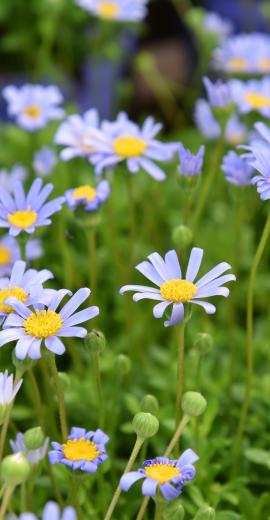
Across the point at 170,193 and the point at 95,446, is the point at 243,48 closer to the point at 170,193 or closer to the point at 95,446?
the point at 170,193

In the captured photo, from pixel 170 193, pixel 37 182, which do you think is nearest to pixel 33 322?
pixel 37 182

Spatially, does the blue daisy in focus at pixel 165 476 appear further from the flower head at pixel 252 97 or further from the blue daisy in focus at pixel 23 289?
the flower head at pixel 252 97

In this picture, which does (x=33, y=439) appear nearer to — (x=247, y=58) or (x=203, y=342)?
(x=203, y=342)

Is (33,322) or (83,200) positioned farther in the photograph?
(83,200)

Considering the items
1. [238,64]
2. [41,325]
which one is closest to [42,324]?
[41,325]

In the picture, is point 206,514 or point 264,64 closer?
point 206,514

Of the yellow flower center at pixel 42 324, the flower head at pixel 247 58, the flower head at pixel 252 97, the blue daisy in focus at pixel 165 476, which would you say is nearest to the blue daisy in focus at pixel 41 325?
the yellow flower center at pixel 42 324
